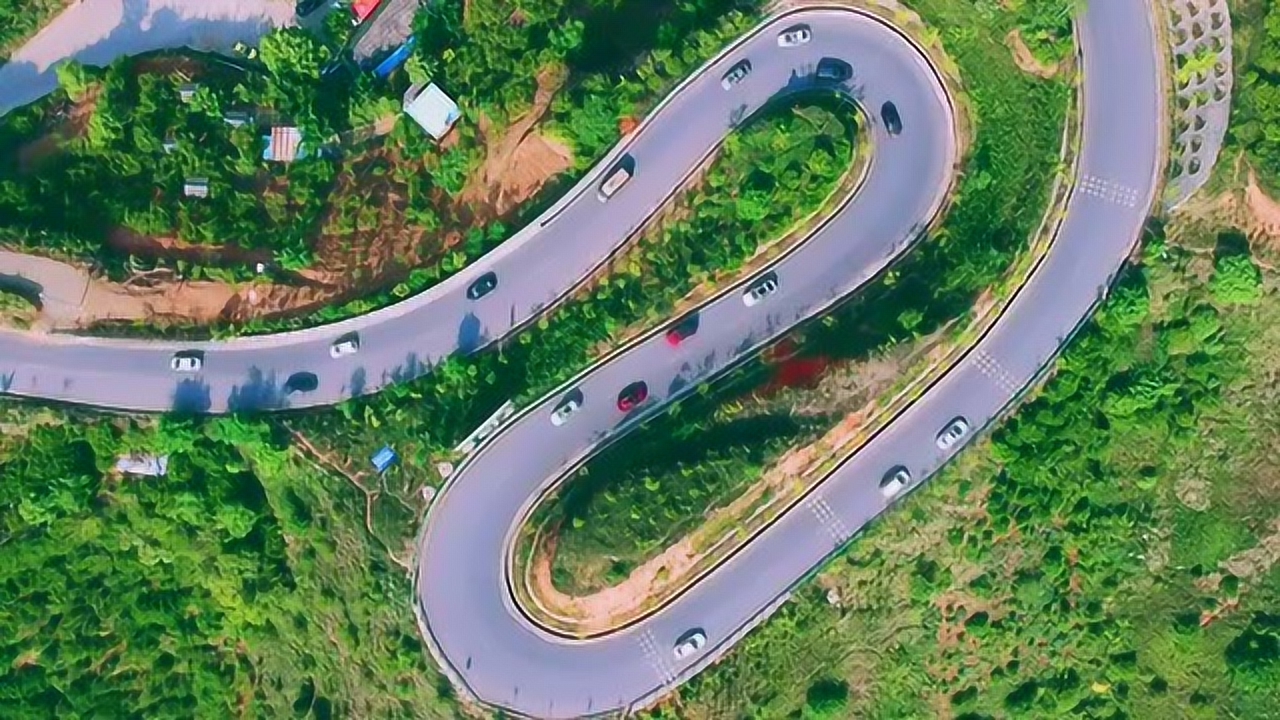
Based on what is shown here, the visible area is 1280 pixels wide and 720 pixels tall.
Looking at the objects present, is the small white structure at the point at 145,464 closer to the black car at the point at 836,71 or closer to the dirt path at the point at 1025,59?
the black car at the point at 836,71

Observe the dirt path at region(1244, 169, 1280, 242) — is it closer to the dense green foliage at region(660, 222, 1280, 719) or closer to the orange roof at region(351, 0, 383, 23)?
the dense green foliage at region(660, 222, 1280, 719)

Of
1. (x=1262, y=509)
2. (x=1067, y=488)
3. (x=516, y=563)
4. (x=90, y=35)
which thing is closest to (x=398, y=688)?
(x=516, y=563)

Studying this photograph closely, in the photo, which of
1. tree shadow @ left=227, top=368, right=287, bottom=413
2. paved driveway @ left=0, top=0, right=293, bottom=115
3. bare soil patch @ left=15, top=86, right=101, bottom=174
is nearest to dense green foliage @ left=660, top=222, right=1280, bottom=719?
tree shadow @ left=227, top=368, right=287, bottom=413

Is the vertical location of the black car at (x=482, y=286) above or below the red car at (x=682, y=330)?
above

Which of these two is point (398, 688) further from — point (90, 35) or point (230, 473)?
point (90, 35)

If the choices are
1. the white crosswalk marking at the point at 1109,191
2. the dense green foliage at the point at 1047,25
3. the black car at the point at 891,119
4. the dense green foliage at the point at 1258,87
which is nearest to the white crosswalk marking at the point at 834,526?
the black car at the point at 891,119

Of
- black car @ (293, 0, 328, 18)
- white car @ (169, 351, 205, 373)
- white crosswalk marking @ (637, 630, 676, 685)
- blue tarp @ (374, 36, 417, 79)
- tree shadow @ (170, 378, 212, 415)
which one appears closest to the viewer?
white crosswalk marking @ (637, 630, 676, 685)

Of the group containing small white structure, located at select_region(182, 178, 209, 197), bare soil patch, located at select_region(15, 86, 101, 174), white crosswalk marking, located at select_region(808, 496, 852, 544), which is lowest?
white crosswalk marking, located at select_region(808, 496, 852, 544)
